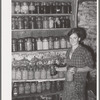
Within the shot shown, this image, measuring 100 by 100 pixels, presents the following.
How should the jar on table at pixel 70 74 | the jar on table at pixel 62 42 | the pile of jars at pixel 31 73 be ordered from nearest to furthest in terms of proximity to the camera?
the jar on table at pixel 70 74 < the pile of jars at pixel 31 73 < the jar on table at pixel 62 42

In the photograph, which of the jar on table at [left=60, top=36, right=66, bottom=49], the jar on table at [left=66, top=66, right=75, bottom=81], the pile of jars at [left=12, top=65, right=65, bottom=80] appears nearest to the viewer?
the jar on table at [left=66, top=66, right=75, bottom=81]

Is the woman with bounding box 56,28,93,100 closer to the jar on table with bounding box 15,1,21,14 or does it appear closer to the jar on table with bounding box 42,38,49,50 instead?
the jar on table with bounding box 42,38,49,50

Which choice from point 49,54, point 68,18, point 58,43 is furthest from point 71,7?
point 49,54

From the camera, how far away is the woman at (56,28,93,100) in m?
1.98

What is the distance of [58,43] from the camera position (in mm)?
2619

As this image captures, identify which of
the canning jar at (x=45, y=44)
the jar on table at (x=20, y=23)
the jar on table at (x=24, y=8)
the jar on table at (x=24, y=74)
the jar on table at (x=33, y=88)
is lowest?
the jar on table at (x=33, y=88)

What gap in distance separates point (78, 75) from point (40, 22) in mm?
881

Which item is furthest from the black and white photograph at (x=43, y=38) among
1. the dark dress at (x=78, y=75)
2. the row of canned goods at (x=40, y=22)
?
the dark dress at (x=78, y=75)

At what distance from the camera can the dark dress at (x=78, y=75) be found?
1980mm

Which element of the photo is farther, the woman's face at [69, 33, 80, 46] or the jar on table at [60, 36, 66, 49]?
the jar on table at [60, 36, 66, 49]

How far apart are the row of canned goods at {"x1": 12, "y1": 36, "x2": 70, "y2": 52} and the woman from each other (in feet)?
1.79

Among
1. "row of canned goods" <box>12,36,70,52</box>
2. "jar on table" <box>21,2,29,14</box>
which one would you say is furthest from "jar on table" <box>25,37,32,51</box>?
"jar on table" <box>21,2,29,14</box>

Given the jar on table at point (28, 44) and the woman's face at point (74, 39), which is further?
the jar on table at point (28, 44)

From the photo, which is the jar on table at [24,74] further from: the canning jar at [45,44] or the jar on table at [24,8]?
the jar on table at [24,8]
